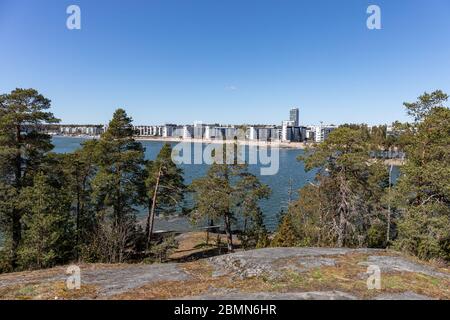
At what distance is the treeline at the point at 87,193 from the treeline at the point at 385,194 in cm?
387

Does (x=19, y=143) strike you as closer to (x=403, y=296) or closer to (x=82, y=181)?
(x=82, y=181)

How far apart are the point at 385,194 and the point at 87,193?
2077 cm

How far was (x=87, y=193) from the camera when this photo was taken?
81.6ft

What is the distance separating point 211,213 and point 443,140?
1425 cm

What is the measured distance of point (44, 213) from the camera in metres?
16.6

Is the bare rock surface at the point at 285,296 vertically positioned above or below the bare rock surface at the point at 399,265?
above

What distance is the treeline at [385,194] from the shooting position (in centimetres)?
1444

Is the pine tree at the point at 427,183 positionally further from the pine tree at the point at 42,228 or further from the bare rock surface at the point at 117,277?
the pine tree at the point at 42,228
